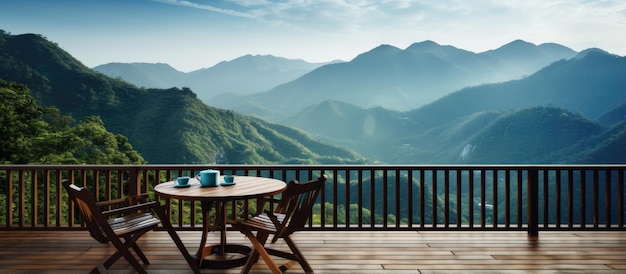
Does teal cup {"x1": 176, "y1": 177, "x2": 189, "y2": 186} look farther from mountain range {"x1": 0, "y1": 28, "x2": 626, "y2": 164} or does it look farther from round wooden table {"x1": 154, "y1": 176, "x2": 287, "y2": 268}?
mountain range {"x1": 0, "y1": 28, "x2": 626, "y2": 164}

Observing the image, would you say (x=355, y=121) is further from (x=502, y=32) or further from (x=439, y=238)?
(x=439, y=238)

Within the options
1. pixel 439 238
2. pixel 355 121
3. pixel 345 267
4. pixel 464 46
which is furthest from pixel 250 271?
pixel 464 46

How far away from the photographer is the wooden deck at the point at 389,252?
140 inches

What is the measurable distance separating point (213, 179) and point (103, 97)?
96.5 feet

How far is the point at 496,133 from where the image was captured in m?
37.7

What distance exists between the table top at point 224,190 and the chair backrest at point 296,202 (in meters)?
0.20

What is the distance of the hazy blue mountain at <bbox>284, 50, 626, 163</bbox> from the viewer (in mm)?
34312

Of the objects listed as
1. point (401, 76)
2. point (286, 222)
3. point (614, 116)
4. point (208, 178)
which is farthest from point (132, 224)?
point (401, 76)

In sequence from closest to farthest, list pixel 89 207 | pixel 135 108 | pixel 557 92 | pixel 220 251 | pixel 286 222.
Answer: pixel 89 207 < pixel 286 222 < pixel 220 251 < pixel 135 108 < pixel 557 92

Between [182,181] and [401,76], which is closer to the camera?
[182,181]

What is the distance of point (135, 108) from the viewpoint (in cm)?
3031

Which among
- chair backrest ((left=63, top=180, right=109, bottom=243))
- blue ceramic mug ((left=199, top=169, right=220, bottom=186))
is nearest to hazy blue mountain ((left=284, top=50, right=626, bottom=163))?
blue ceramic mug ((left=199, top=169, right=220, bottom=186))

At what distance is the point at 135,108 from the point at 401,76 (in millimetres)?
38914

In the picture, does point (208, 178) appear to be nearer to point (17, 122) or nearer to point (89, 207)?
point (89, 207)
